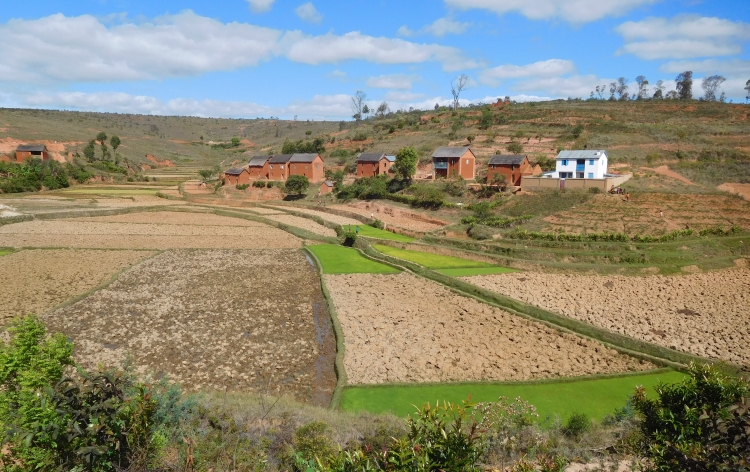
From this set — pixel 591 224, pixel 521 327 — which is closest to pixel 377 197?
pixel 591 224

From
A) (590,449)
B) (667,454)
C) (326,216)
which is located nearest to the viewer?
(667,454)

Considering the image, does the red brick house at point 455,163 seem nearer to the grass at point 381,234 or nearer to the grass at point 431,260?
the grass at point 381,234

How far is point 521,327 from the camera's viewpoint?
66.2 ft

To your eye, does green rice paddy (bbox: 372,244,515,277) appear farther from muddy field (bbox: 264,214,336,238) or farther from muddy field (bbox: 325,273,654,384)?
muddy field (bbox: 264,214,336,238)

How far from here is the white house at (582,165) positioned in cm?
4438

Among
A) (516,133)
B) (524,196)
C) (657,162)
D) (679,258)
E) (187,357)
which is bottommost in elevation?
(187,357)

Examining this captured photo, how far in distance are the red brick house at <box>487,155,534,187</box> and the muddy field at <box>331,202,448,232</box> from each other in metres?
8.78

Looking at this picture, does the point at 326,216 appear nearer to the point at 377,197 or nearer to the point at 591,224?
the point at 377,197

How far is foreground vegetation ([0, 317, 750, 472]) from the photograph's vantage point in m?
6.96

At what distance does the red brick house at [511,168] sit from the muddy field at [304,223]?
17.8 m

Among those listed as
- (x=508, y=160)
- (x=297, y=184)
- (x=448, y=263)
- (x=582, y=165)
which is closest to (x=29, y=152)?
(x=297, y=184)

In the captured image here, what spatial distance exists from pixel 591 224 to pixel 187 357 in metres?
29.0

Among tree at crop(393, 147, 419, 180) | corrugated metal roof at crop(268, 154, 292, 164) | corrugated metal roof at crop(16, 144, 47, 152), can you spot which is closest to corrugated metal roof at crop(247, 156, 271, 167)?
corrugated metal roof at crop(268, 154, 292, 164)

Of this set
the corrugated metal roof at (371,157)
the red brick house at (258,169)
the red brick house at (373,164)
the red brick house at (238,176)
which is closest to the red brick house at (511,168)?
the red brick house at (373,164)
